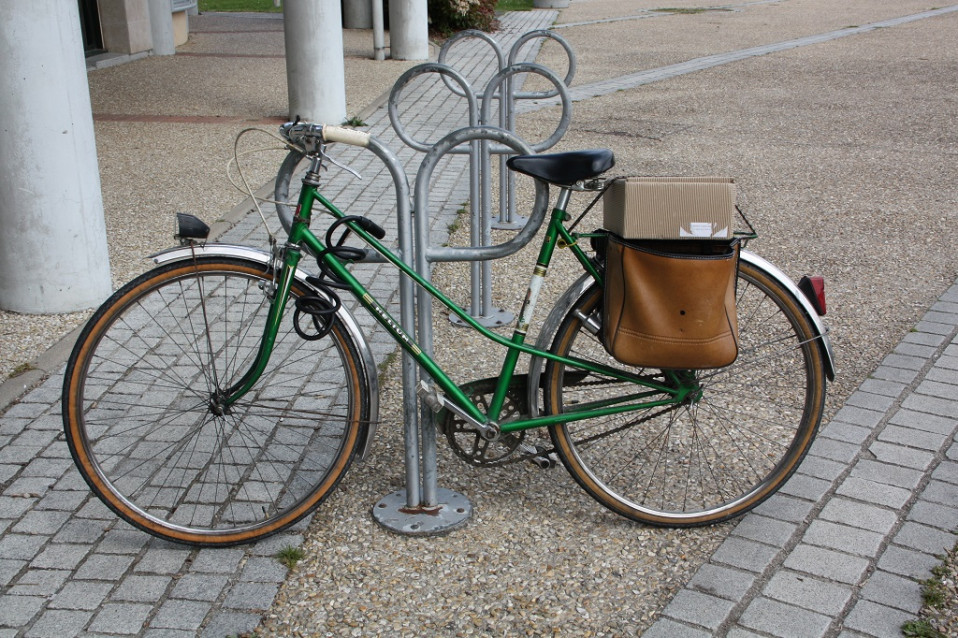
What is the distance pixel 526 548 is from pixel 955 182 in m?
6.11

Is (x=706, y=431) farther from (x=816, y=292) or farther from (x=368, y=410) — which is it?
(x=368, y=410)

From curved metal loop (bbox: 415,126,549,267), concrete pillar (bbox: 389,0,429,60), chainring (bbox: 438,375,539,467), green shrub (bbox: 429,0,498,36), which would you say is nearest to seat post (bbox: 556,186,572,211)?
curved metal loop (bbox: 415,126,549,267)

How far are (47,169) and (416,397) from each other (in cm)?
266

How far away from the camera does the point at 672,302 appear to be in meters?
Result: 2.95

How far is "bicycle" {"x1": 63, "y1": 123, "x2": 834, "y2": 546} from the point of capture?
3043 mm

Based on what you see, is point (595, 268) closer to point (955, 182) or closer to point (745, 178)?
point (745, 178)

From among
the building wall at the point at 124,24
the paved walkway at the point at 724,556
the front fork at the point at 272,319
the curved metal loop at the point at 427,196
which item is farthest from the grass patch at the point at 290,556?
the building wall at the point at 124,24

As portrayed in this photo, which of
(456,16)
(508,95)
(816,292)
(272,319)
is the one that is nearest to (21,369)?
(272,319)

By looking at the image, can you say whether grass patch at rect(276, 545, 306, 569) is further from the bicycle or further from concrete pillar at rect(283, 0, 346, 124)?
concrete pillar at rect(283, 0, 346, 124)

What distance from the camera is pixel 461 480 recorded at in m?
3.62

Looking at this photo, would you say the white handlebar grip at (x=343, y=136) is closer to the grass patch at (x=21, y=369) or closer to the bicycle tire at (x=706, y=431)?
the bicycle tire at (x=706, y=431)

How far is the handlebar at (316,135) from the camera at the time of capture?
2.93 meters

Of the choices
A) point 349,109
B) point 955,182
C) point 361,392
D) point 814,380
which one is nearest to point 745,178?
point 955,182

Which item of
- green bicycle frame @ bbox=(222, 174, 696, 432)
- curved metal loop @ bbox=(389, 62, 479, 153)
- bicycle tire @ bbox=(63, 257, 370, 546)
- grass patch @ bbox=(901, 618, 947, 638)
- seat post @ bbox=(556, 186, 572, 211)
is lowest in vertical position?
grass patch @ bbox=(901, 618, 947, 638)
